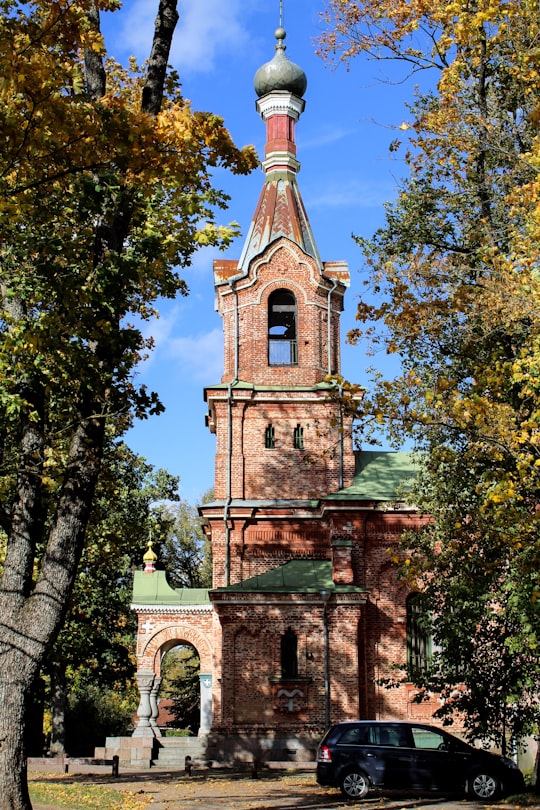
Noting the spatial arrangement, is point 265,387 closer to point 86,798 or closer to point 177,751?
point 177,751

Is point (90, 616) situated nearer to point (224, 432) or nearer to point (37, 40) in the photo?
point (224, 432)

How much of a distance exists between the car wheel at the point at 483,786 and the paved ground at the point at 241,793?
13.7 inches

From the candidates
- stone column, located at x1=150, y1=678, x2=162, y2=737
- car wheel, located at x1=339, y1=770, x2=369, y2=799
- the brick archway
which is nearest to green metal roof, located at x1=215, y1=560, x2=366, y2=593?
the brick archway

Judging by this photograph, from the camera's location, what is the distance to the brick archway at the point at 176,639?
2503 centimetres

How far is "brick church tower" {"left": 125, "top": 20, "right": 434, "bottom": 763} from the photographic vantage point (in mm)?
23031

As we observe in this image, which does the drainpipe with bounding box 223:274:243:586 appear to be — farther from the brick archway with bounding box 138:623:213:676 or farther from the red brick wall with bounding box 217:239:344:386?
the brick archway with bounding box 138:623:213:676

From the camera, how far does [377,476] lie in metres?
26.6

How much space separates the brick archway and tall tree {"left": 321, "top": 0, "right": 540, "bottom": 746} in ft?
33.9

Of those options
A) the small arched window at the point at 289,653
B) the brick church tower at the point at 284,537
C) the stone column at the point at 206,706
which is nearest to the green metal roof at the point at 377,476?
the brick church tower at the point at 284,537

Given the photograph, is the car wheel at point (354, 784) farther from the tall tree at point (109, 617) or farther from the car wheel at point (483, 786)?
the tall tree at point (109, 617)

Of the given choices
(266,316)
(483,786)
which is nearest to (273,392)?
(266,316)

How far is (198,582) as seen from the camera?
46906 mm

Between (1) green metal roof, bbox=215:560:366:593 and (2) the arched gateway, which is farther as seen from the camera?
(2) the arched gateway

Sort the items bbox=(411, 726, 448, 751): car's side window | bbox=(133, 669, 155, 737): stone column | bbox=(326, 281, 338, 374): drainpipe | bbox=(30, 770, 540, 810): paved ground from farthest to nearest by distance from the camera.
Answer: bbox=(326, 281, 338, 374): drainpipe < bbox=(133, 669, 155, 737): stone column < bbox=(411, 726, 448, 751): car's side window < bbox=(30, 770, 540, 810): paved ground
